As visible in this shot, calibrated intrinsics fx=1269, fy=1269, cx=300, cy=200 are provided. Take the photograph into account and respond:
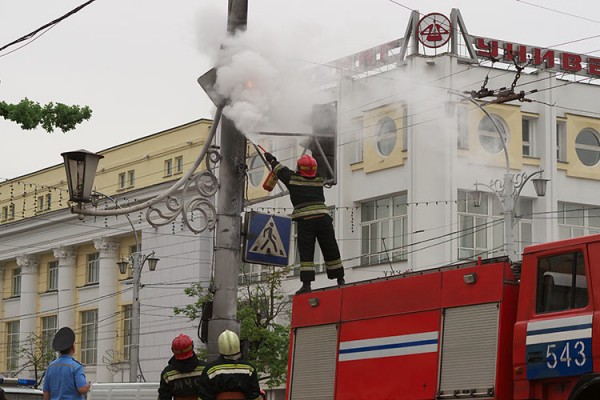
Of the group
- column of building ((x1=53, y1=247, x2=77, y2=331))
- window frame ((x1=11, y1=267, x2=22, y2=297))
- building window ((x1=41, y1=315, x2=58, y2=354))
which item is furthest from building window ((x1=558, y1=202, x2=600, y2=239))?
window frame ((x1=11, y1=267, x2=22, y2=297))

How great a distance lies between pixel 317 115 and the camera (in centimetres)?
1526

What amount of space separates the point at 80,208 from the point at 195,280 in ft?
118

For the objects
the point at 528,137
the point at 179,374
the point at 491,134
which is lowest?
the point at 179,374

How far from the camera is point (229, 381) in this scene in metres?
11.1

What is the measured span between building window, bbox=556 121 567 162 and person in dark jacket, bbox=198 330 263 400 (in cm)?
3547

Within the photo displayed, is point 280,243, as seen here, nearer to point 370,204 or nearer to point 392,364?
point 392,364

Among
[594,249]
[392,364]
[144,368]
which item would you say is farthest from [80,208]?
[144,368]

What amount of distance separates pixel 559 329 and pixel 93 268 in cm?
4911

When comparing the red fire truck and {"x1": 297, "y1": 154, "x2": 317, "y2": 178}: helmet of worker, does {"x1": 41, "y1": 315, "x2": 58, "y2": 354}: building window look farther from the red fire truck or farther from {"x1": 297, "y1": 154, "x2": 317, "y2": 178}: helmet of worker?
the red fire truck

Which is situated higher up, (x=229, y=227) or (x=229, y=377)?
(x=229, y=227)

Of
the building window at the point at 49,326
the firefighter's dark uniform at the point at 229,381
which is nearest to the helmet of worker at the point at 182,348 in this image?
the firefighter's dark uniform at the point at 229,381

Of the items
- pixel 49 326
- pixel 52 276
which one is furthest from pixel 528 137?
pixel 49 326

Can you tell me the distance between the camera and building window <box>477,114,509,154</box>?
39469 millimetres

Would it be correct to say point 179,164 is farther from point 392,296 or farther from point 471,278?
point 471,278
